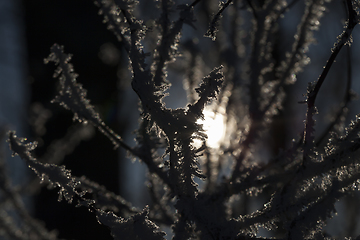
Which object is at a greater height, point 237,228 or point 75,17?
point 75,17

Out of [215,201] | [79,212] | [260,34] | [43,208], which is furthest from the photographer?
[43,208]

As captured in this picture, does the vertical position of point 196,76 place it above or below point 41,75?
below

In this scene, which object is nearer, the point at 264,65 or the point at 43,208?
the point at 264,65

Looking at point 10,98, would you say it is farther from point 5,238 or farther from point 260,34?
point 260,34

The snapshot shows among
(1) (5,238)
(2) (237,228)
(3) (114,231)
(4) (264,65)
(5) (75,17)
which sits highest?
(5) (75,17)

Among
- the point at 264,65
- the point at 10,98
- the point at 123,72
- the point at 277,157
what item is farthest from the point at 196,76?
the point at 10,98

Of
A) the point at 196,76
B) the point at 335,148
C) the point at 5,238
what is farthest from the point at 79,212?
the point at 335,148

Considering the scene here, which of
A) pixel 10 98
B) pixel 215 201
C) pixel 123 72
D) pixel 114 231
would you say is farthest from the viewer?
pixel 10 98

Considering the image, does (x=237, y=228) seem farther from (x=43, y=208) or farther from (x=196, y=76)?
(x=43, y=208)

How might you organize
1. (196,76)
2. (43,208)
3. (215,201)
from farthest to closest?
(43,208) < (196,76) < (215,201)
